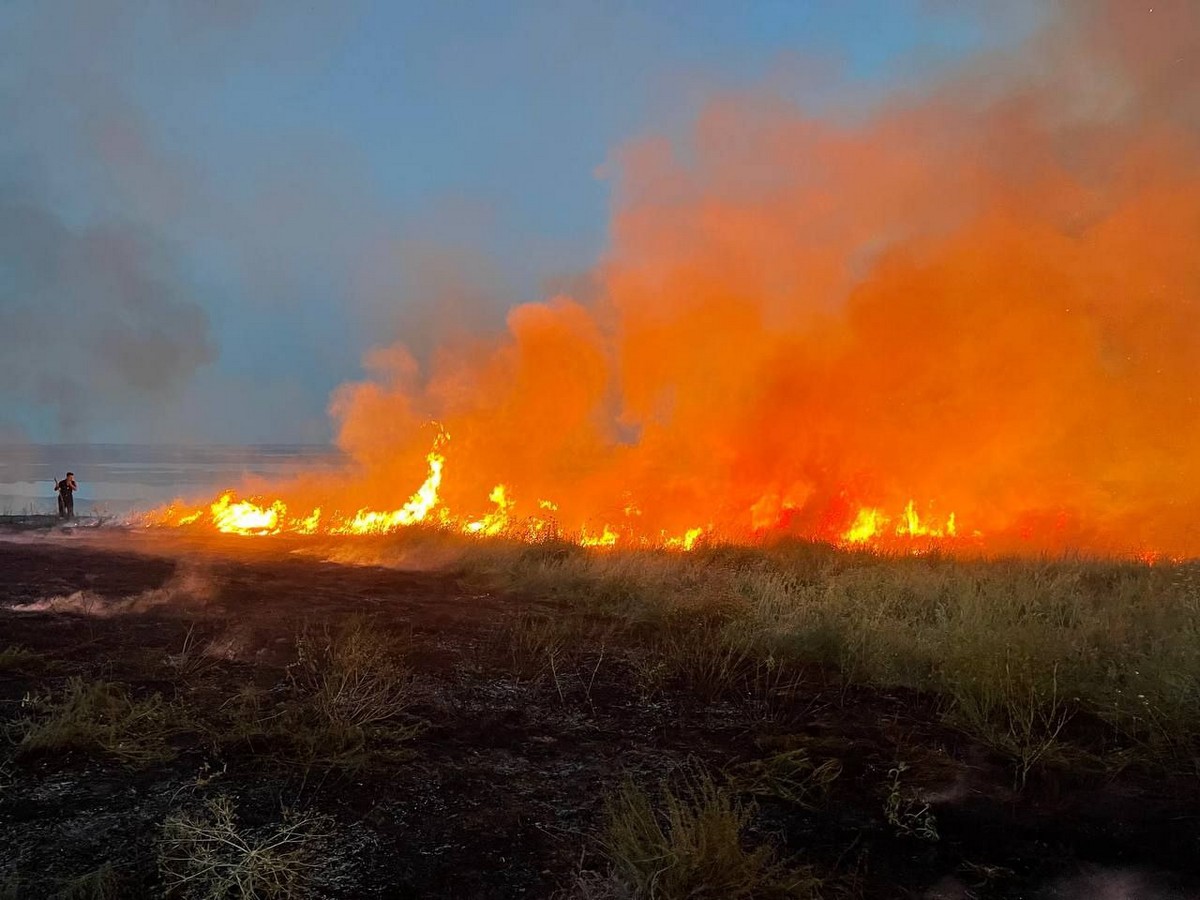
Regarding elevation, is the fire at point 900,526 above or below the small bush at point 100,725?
above

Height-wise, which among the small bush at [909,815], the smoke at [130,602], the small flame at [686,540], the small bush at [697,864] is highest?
the small flame at [686,540]

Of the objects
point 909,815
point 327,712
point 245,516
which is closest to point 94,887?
point 327,712

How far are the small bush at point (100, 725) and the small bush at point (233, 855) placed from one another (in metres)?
1.12

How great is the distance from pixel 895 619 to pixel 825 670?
168 centimetres

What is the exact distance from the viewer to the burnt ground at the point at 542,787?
11.6 ft

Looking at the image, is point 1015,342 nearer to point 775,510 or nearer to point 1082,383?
point 1082,383

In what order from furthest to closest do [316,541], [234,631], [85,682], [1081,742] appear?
[316,541] < [234,631] < [85,682] < [1081,742]

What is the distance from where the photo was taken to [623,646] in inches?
314

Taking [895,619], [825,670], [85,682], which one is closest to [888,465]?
[895,619]

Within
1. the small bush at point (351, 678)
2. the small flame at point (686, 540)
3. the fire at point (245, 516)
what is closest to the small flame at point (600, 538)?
the small flame at point (686, 540)

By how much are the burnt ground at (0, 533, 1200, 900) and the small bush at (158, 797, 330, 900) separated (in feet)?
0.32

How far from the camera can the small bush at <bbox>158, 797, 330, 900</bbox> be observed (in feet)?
10.6

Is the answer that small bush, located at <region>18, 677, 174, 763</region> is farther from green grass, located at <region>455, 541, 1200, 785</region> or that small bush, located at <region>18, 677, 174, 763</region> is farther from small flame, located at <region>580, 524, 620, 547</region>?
Answer: small flame, located at <region>580, 524, 620, 547</region>

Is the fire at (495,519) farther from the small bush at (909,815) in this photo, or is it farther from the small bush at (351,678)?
the small bush at (909,815)
